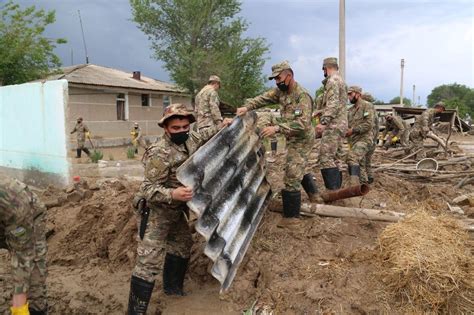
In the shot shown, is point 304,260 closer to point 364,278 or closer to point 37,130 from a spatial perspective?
point 364,278

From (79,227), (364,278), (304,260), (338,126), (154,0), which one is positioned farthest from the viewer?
(154,0)

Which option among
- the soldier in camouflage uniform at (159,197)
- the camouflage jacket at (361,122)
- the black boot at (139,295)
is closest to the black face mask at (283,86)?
the soldier in camouflage uniform at (159,197)

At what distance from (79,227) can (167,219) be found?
2487 millimetres

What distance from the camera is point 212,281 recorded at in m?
3.85

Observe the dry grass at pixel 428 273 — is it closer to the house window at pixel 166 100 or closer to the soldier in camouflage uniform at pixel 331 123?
the soldier in camouflage uniform at pixel 331 123

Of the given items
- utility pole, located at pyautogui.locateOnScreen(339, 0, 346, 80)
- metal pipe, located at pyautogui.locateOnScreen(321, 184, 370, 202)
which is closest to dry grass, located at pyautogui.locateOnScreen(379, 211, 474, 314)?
metal pipe, located at pyautogui.locateOnScreen(321, 184, 370, 202)

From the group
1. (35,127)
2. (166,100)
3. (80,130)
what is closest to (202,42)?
(166,100)

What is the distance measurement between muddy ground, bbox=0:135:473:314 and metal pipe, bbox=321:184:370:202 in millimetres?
281

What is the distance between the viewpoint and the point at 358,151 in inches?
260

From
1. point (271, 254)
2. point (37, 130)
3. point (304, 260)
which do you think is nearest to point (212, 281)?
point (271, 254)

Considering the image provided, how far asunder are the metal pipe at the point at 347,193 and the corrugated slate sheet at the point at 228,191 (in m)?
0.89

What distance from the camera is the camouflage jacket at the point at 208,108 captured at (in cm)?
748

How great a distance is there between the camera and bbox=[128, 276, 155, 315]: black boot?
10.1ft

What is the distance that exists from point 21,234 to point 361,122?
551 centimetres
